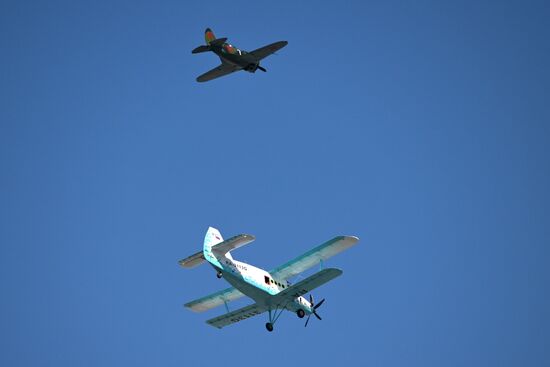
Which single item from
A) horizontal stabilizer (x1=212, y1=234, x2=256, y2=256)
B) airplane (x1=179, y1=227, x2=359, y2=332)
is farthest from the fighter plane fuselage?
horizontal stabilizer (x1=212, y1=234, x2=256, y2=256)

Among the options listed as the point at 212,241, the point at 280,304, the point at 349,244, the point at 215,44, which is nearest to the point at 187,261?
the point at 212,241

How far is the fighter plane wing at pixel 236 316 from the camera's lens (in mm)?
40781

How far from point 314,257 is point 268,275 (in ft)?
8.78

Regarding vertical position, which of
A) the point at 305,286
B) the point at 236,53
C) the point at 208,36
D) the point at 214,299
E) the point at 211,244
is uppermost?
the point at 208,36

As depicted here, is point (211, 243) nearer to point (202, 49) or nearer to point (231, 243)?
point (231, 243)

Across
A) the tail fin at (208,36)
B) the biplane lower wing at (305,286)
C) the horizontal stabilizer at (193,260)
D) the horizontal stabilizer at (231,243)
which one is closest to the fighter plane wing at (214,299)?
the biplane lower wing at (305,286)

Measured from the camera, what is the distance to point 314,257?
38969 millimetres

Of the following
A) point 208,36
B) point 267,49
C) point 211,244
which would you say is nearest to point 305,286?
point 211,244

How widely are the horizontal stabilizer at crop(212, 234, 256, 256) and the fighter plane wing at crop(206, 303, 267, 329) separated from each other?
17.3 feet

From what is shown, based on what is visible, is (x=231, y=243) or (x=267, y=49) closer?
(x=231, y=243)

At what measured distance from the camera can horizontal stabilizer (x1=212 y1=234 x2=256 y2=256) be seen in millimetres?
34625

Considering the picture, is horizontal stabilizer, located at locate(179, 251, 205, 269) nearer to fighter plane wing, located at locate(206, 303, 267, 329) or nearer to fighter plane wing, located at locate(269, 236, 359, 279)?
fighter plane wing, located at locate(269, 236, 359, 279)

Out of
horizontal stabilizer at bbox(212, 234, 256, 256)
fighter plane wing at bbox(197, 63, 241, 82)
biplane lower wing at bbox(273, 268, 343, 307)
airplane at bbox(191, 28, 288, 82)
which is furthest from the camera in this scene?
fighter plane wing at bbox(197, 63, 241, 82)

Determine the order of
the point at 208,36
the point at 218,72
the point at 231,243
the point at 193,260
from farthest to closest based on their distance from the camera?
the point at 218,72 < the point at 208,36 < the point at 193,260 < the point at 231,243
